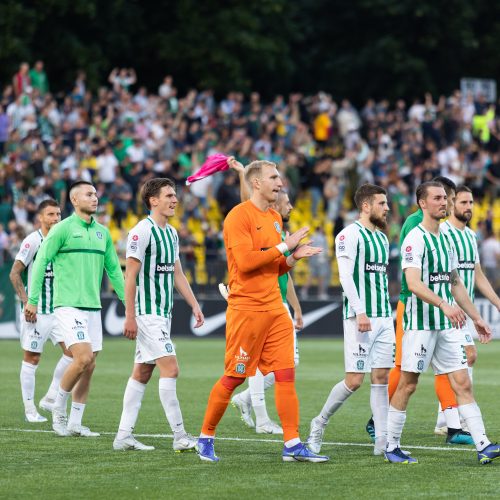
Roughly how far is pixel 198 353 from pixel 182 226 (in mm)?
5050

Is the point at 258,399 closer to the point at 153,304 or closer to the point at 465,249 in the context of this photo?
the point at 153,304

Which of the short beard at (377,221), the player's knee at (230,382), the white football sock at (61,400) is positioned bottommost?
the white football sock at (61,400)

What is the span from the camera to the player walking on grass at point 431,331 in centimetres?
1020

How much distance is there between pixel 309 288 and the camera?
27.1 meters

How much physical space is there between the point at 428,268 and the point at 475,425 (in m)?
1.29

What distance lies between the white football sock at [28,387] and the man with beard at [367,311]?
4088 mm

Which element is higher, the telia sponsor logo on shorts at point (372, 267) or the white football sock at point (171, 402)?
the telia sponsor logo on shorts at point (372, 267)

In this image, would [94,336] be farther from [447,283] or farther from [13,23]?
[13,23]

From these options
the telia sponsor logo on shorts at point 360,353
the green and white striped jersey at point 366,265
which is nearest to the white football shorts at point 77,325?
the green and white striped jersey at point 366,265

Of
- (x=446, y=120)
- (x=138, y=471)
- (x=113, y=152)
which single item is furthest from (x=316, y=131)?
(x=138, y=471)

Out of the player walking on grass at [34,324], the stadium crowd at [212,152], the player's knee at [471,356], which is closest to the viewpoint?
the player's knee at [471,356]

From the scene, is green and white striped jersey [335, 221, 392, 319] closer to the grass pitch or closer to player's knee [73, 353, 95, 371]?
the grass pitch

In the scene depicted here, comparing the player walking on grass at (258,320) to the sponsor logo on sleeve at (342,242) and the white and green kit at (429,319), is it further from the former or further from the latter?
the white and green kit at (429,319)

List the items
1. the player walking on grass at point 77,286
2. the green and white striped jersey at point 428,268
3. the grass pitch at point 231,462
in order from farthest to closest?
the player walking on grass at point 77,286 → the green and white striped jersey at point 428,268 → the grass pitch at point 231,462
